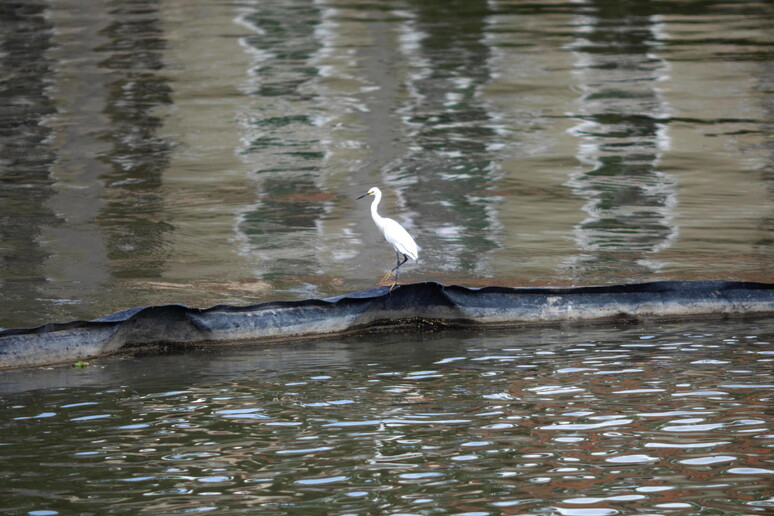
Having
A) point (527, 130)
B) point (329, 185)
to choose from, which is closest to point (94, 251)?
point (329, 185)

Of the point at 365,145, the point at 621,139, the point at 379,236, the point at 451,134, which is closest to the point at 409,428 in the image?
the point at 379,236

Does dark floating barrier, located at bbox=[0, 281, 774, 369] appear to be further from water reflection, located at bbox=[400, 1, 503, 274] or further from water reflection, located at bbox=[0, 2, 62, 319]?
water reflection, located at bbox=[400, 1, 503, 274]

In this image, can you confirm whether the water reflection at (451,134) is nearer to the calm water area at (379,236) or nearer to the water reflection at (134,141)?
the calm water area at (379,236)

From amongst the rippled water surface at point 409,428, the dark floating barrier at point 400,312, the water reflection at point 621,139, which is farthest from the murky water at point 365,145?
the rippled water surface at point 409,428

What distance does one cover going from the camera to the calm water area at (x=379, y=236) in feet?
16.7

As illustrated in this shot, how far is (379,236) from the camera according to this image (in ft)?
36.1

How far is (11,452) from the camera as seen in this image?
5.40 metres

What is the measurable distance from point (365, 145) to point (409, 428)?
970 centimetres

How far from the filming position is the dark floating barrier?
7.22 metres

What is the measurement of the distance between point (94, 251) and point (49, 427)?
15.2 feet

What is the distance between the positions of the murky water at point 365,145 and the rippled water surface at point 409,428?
1602mm

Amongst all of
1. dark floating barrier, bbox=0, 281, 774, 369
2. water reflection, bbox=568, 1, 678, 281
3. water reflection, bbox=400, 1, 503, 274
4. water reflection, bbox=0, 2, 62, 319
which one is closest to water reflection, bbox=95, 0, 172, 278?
water reflection, bbox=0, 2, 62, 319

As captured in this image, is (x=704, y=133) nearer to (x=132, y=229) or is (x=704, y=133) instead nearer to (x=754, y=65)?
(x=754, y=65)

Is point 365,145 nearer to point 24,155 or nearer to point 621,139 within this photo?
point 621,139
